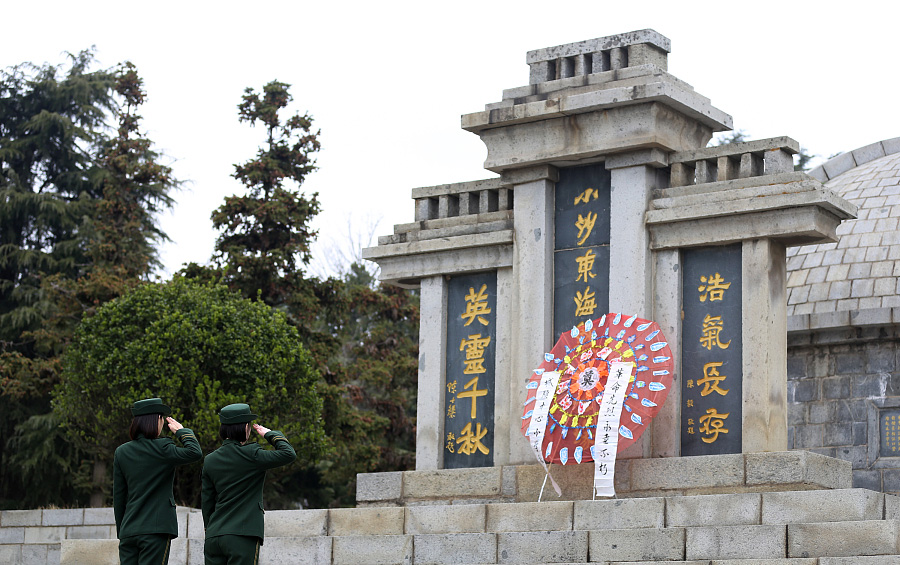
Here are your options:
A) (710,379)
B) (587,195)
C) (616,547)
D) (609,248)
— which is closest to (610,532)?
(616,547)

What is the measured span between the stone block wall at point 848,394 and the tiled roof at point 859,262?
382 millimetres

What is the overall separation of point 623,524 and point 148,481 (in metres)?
3.68

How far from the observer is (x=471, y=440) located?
41.3 ft

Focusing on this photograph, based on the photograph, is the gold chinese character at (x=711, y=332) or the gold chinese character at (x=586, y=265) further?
the gold chinese character at (x=586, y=265)

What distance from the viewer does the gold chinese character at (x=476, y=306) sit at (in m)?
12.8

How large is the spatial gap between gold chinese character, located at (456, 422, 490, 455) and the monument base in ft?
1.72

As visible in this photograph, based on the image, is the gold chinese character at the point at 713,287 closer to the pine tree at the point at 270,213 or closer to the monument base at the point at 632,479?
the monument base at the point at 632,479

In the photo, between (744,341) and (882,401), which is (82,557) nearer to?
(744,341)

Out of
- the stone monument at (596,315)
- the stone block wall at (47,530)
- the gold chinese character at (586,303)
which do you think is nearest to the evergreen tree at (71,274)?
the stone block wall at (47,530)

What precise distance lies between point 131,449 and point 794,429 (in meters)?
9.70

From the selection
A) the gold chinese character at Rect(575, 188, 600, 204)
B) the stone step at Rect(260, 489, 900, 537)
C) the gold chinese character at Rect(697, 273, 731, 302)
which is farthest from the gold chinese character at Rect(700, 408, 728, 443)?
the gold chinese character at Rect(575, 188, 600, 204)

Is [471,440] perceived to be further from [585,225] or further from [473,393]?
[585,225]

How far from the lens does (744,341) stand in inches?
436

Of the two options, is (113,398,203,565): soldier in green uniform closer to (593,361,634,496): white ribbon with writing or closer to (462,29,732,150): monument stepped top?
(593,361,634,496): white ribbon with writing
